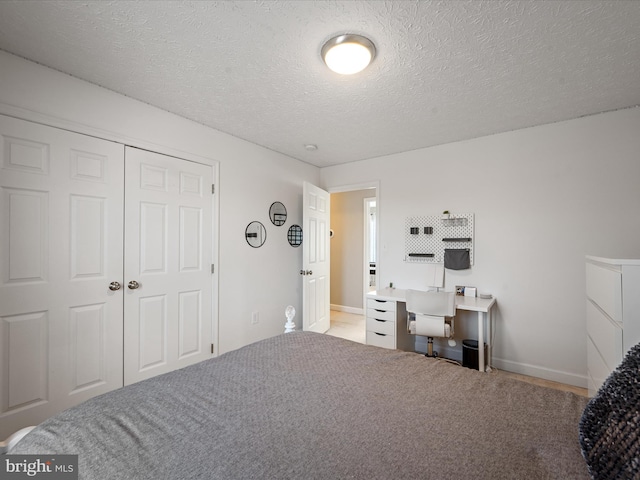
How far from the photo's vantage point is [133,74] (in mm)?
2002

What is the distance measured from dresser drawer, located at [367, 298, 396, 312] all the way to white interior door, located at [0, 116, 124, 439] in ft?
7.86

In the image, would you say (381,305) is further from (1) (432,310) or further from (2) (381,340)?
(1) (432,310)

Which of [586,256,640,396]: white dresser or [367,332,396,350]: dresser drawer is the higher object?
[586,256,640,396]: white dresser

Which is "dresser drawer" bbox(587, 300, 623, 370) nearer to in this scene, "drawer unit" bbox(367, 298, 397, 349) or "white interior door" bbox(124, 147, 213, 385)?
"drawer unit" bbox(367, 298, 397, 349)

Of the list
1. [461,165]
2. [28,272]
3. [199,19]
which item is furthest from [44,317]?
[461,165]

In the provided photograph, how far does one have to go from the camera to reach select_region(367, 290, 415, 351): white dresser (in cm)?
318

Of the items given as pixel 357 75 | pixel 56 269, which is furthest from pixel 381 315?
pixel 56 269

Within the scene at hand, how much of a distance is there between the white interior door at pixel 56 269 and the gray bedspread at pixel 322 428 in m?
1.26

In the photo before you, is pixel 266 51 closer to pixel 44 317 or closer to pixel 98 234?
pixel 98 234

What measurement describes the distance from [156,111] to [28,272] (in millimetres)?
1535

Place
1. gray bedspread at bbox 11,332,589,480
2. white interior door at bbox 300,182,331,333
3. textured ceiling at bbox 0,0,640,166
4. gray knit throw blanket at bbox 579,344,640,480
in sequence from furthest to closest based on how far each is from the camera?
white interior door at bbox 300,182,331,333 → textured ceiling at bbox 0,0,640,166 → gray bedspread at bbox 11,332,589,480 → gray knit throw blanket at bbox 579,344,640,480

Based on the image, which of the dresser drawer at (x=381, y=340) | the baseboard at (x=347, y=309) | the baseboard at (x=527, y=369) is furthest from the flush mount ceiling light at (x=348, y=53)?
the baseboard at (x=347, y=309)

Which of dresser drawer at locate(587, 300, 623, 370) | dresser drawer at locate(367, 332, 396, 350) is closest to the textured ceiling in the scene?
dresser drawer at locate(587, 300, 623, 370)

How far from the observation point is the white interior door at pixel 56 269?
5.93ft
